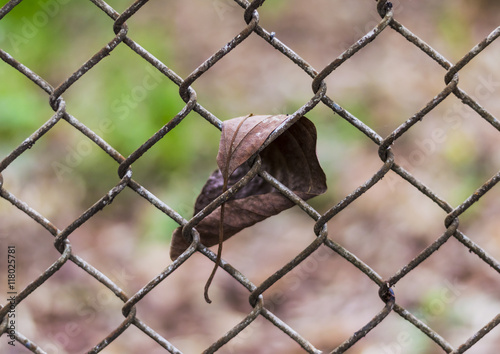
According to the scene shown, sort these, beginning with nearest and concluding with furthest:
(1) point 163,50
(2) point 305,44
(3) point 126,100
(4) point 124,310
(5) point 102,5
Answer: (5) point 102,5 → (4) point 124,310 → (3) point 126,100 → (1) point 163,50 → (2) point 305,44

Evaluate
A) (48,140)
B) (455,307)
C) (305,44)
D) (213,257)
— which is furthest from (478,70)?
(213,257)

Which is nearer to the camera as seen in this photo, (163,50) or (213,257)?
(213,257)

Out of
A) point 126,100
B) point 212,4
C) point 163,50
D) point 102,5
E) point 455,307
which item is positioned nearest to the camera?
point 102,5

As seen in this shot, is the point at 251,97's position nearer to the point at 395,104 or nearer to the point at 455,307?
the point at 395,104

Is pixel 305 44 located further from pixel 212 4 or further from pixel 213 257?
pixel 213 257

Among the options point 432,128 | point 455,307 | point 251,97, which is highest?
point 251,97

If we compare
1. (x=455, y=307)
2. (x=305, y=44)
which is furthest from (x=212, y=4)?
(x=455, y=307)

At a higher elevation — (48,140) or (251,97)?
(251,97)
